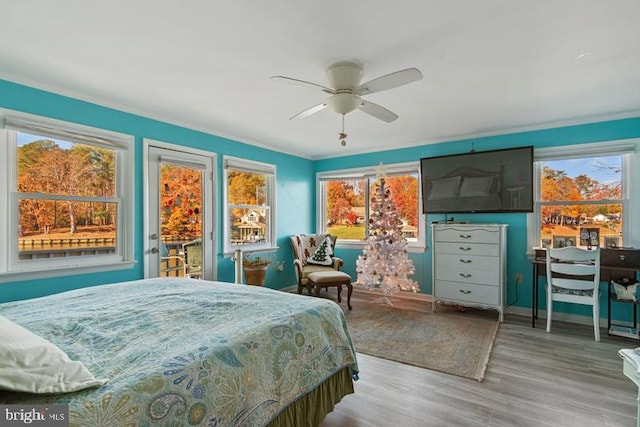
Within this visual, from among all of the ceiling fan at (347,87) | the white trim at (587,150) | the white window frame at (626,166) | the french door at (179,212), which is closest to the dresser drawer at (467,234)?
the white trim at (587,150)

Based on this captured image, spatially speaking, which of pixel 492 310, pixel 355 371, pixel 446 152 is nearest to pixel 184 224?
pixel 355 371

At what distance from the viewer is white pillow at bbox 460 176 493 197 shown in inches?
166

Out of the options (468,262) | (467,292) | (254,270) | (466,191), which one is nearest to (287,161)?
(254,270)

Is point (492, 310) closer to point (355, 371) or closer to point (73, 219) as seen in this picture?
point (355, 371)

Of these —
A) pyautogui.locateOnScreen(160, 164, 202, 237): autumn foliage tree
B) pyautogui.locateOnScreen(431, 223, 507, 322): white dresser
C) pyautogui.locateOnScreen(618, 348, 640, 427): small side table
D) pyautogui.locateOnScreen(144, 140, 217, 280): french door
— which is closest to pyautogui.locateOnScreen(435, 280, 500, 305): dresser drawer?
pyautogui.locateOnScreen(431, 223, 507, 322): white dresser

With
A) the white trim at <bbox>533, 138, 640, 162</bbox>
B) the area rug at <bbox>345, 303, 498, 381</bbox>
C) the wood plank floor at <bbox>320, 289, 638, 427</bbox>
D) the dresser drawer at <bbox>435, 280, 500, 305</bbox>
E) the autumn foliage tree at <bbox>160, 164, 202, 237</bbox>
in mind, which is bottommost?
the area rug at <bbox>345, 303, 498, 381</bbox>

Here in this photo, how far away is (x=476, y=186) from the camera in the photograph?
169 inches

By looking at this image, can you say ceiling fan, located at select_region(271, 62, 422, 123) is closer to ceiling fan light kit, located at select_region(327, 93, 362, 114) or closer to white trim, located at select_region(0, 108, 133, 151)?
ceiling fan light kit, located at select_region(327, 93, 362, 114)

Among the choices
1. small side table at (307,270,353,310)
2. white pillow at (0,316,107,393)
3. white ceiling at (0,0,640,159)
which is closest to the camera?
white pillow at (0,316,107,393)

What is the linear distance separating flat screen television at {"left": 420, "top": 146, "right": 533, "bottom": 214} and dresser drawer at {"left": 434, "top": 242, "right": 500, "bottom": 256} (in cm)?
64

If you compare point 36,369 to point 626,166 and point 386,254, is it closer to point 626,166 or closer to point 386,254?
point 386,254

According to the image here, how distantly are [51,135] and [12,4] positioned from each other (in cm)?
136

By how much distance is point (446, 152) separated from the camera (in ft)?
15.3

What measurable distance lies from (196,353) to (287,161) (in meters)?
4.51
